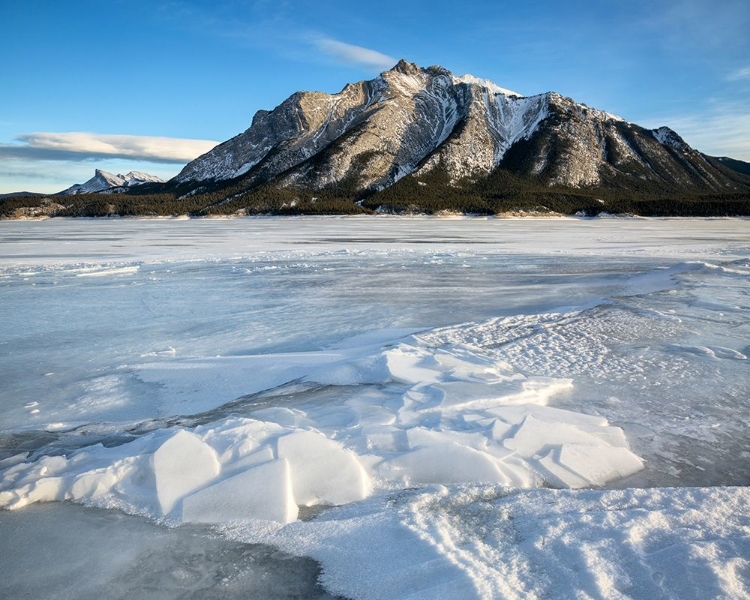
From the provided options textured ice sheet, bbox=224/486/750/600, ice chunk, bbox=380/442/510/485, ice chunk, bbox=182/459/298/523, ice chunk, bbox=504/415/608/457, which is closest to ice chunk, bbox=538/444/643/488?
ice chunk, bbox=504/415/608/457

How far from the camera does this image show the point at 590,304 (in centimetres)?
960

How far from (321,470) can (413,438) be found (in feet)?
2.75

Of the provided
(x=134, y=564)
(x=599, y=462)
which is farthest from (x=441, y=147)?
(x=134, y=564)

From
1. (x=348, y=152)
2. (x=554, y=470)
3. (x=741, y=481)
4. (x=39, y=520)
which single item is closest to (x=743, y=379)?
(x=741, y=481)

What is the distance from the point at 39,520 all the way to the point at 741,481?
4529 mm

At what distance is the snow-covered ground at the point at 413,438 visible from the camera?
2.65m

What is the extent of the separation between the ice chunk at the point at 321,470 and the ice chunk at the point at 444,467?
0.25 m

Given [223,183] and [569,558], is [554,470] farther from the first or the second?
[223,183]

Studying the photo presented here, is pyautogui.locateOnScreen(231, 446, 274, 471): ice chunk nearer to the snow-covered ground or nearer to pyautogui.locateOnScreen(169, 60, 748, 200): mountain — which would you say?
the snow-covered ground

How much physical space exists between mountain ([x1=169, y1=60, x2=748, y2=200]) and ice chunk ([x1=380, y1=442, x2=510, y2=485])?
420 ft

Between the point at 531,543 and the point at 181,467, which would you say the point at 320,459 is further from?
the point at 531,543

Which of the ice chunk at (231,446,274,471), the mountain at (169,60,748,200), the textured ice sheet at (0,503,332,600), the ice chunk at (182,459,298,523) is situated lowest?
the textured ice sheet at (0,503,332,600)

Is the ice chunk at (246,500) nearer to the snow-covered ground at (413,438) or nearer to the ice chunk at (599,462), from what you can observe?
the snow-covered ground at (413,438)

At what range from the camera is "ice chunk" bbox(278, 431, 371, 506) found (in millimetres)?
3244
